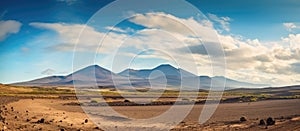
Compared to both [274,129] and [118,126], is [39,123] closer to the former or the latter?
[118,126]

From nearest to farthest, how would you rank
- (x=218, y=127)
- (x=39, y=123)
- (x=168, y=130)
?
(x=168, y=130), (x=218, y=127), (x=39, y=123)

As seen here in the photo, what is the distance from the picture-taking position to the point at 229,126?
3144 cm

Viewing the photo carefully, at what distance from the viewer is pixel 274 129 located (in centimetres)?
2733

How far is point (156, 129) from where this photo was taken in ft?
100

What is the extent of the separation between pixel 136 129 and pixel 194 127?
5.51 m

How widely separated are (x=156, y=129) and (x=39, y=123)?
41.0 feet

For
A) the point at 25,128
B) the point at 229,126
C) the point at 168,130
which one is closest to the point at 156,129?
the point at 168,130

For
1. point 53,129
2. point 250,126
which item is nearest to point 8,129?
point 53,129

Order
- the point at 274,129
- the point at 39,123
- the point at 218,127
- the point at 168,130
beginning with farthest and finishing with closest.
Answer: the point at 39,123, the point at 218,127, the point at 168,130, the point at 274,129

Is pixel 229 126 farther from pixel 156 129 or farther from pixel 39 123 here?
A: pixel 39 123

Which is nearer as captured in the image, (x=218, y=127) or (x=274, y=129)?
(x=274, y=129)

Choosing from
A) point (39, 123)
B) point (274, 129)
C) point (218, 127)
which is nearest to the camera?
point (274, 129)

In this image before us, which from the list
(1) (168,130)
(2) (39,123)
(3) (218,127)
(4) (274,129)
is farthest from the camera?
(2) (39,123)

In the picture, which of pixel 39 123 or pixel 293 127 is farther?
pixel 39 123
